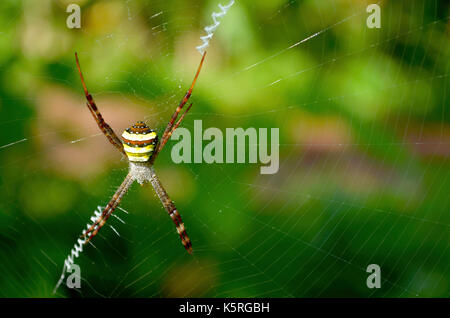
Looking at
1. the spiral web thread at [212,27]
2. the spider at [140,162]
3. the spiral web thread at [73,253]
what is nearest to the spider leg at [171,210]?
the spider at [140,162]

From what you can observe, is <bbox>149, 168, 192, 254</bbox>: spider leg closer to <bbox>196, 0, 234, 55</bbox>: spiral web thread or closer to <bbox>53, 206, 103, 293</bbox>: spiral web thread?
<bbox>53, 206, 103, 293</bbox>: spiral web thread

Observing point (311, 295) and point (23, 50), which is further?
point (311, 295)

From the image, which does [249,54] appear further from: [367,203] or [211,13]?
[367,203]

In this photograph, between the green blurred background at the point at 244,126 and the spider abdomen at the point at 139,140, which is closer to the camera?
the spider abdomen at the point at 139,140

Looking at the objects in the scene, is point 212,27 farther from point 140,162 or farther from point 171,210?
point 171,210

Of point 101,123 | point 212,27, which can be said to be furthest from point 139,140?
point 212,27

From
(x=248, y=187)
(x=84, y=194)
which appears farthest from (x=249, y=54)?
(x=84, y=194)

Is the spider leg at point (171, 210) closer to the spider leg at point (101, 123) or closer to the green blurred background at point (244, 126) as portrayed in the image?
the green blurred background at point (244, 126)
